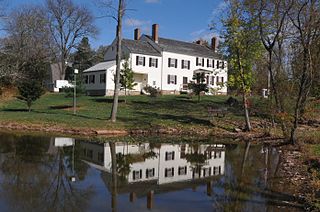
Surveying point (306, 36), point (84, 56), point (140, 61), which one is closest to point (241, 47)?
point (306, 36)

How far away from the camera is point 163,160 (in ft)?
38.0

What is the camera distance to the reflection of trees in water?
635 centimetres

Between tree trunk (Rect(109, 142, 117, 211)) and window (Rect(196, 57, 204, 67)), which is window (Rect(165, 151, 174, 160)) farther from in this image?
window (Rect(196, 57, 204, 67))

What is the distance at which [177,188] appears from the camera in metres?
7.96

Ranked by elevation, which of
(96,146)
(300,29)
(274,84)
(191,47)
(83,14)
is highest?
(83,14)

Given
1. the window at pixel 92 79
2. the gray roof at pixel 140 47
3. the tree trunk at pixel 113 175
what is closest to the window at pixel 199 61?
the gray roof at pixel 140 47

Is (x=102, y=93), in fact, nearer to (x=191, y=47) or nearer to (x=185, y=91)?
(x=185, y=91)

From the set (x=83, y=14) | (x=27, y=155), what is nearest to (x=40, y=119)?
(x=27, y=155)

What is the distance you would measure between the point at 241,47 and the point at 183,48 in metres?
29.5

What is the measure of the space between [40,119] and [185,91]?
95.6 ft

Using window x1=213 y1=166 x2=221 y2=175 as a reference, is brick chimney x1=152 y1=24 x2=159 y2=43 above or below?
above

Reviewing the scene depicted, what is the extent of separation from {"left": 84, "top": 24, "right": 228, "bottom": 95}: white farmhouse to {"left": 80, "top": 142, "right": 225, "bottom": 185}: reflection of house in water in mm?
27580

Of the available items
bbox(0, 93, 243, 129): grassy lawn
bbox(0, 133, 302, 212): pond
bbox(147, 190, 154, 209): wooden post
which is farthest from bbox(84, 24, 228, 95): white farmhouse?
bbox(147, 190, 154, 209): wooden post

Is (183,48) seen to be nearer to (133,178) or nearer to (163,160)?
(163,160)
